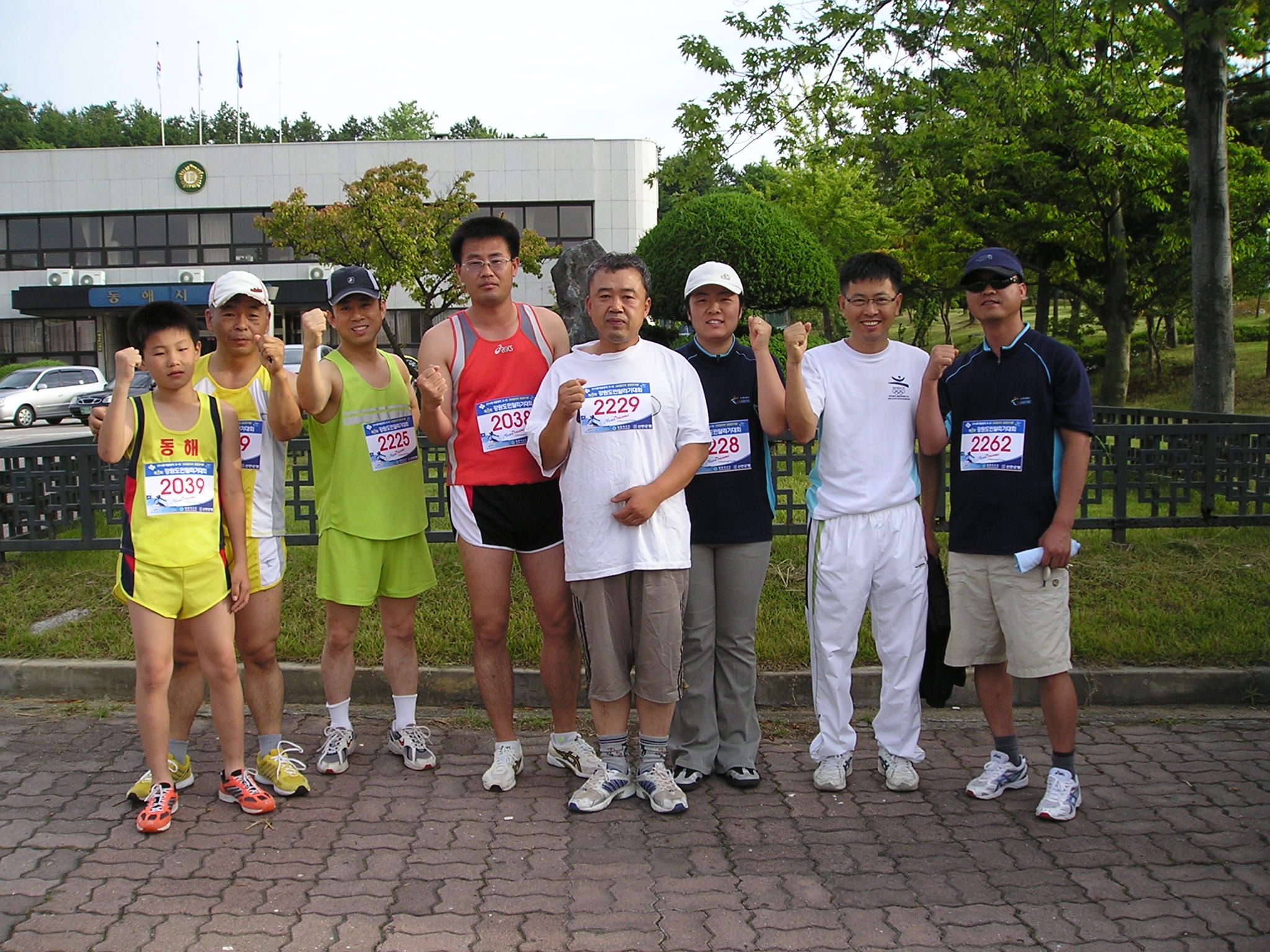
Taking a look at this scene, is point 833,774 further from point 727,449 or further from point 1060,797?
point 727,449

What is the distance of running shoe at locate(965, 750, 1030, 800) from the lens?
4.31 m

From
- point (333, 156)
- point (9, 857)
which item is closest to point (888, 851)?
point (9, 857)

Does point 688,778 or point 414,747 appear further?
point 414,747

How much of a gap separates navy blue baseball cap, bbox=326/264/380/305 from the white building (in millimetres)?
32404

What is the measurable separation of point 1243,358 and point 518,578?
2750 cm

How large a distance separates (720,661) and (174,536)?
90.7 inches

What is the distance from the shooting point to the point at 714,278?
4.33 meters

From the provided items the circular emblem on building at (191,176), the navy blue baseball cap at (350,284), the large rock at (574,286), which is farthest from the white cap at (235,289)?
the circular emblem on building at (191,176)

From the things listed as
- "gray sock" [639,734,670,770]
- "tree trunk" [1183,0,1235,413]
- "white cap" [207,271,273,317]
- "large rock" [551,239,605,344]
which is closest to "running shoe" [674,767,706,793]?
"gray sock" [639,734,670,770]

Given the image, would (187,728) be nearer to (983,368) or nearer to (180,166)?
(983,368)

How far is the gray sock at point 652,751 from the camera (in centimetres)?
436

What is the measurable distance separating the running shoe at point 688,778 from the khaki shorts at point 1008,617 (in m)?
1.19

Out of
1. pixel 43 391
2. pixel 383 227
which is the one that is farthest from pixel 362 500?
pixel 43 391

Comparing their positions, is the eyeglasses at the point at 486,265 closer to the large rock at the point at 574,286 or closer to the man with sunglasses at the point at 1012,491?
the man with sunglasses at the point at 1012,491
